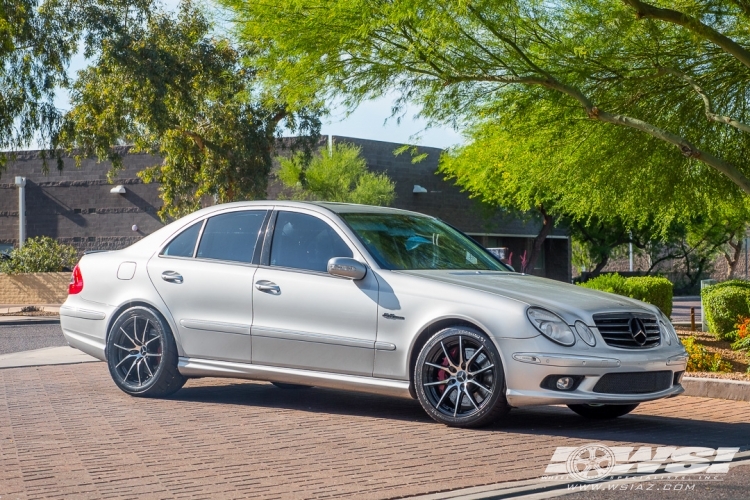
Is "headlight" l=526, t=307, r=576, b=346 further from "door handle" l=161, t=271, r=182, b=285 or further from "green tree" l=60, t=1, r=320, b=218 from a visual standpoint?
"green tree" l=60, t=1, r=320, b=218

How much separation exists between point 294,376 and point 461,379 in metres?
1.52

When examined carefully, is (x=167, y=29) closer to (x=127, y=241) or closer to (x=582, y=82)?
(x=127, y=241)

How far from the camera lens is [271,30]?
496 inches

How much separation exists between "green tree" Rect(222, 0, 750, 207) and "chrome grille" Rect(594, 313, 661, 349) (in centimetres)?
446

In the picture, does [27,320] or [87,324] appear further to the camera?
[27,320]

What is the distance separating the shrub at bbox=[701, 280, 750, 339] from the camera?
1683cm

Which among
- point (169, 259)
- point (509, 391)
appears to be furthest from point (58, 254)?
point (509, 391)

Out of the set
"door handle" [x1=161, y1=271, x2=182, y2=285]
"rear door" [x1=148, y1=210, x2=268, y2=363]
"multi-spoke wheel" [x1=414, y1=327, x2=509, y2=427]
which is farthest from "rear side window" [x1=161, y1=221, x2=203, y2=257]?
"multi-spoke wheel" [x1=414, y1=327, x2=509, y2=427]

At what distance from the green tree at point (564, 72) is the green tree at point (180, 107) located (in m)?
15.2

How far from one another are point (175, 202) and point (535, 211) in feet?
59.4

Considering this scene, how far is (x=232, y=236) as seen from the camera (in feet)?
31.1

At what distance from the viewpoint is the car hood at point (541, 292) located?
7785 mm

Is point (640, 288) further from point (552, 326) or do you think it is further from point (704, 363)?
point (552, 326)

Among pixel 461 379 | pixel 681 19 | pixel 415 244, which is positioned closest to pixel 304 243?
pixel 415 244
